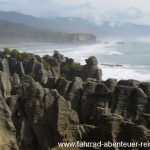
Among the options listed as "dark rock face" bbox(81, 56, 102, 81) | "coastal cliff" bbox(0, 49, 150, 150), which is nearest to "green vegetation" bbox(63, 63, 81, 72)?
"dark rock face" bbox(81, 56, 102, 81)

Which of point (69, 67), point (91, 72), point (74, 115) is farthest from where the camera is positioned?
point (69, 67)

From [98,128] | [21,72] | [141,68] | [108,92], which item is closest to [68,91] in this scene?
[108,92]

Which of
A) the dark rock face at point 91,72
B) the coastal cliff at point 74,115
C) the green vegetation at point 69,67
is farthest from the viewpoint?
the green vegetation at point 69,67

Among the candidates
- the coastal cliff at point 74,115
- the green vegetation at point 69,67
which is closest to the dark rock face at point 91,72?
the green vegetation at point 69,67

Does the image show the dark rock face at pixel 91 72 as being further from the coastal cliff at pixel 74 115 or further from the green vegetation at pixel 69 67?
the coastal cliff at pixel 74 115

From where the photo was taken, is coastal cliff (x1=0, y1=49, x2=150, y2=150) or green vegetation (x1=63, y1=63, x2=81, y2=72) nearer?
coastal cliff (x1=0, y1=49, x2=150, y2=150)

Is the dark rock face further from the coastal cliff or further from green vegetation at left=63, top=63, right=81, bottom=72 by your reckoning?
the coastal cliff

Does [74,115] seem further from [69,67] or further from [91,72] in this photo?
[69,67]

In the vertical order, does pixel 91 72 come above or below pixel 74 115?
above

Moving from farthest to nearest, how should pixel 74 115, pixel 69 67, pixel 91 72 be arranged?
1. pixel 69 67
2. pixel 91 72
3. pixel 74 115

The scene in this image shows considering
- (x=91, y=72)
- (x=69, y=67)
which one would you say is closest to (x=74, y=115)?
(x=91, y=72)

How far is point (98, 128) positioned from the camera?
25.5 m

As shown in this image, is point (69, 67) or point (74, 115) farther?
point (69, 67)

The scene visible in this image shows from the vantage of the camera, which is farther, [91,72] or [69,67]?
[69,67]
